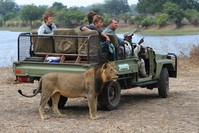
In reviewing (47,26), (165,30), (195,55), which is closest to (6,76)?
(47,26)

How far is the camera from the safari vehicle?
380 inches

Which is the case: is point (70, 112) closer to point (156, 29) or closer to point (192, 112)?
point (192, 112)

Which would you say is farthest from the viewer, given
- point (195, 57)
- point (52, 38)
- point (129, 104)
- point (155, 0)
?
point (155, 0)

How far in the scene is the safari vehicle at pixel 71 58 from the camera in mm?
9656

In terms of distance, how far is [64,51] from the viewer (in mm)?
10156

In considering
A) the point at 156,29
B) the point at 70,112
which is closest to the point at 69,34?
the point at 70,112

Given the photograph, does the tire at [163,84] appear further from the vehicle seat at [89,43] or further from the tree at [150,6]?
the tree at [150,6]

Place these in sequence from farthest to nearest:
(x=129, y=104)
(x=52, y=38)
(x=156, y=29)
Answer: (x=156, y=29) < (x=129, y=104) < (x=52, y=38)

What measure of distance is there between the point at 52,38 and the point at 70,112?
1.40m

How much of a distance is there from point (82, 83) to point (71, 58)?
1061 mm

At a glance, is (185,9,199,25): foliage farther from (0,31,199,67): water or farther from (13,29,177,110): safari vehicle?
(13,29,177,110): safari vehicle

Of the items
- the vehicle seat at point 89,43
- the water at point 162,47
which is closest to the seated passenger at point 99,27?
the vehicle seat at point 89,43

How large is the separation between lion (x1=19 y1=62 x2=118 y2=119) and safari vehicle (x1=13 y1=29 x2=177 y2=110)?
199 millimetres

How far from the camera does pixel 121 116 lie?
9.53 m
